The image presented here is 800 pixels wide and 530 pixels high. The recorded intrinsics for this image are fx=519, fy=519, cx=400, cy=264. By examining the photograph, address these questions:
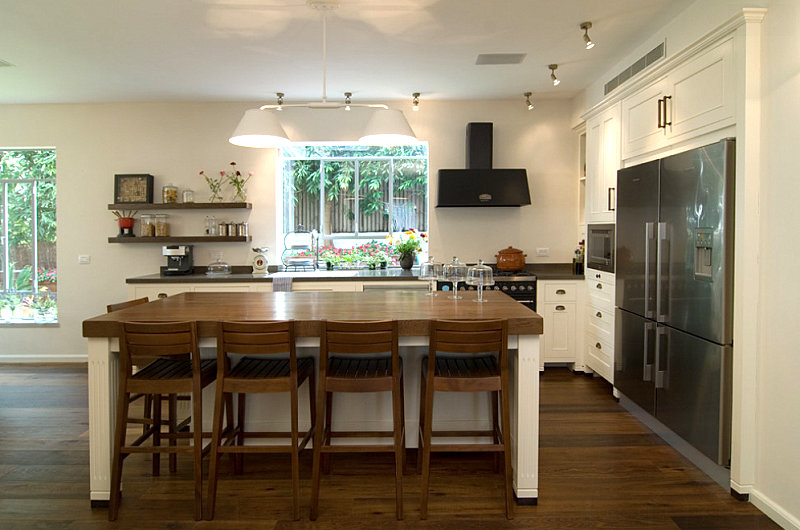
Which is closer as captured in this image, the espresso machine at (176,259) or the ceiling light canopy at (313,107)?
the ceiling light canopy at (313,107)

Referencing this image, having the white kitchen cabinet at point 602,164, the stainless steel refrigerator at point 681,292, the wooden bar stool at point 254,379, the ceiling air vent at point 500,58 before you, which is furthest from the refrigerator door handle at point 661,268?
the wooden bar stool at point 254,379

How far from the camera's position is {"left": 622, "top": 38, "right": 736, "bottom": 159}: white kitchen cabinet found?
277 cm

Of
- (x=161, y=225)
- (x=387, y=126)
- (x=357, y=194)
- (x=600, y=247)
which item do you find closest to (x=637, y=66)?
(x=600, y=247)

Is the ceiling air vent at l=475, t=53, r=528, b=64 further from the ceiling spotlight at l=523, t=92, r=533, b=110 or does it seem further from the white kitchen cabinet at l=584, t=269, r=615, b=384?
the white kitchen cabinet at l=584, t=269, r=615, b=384

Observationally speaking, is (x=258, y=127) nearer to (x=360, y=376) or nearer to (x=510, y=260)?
(x=360, y=376)

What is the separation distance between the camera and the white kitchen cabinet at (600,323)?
14.1ft

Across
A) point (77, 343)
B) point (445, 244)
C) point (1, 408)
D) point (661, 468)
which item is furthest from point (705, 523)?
point (77, 343)

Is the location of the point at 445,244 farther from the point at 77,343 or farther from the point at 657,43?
the point at 77,343

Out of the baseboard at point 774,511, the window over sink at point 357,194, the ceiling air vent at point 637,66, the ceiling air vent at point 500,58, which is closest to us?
the baseboard at point 774,511

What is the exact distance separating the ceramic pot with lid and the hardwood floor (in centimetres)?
199

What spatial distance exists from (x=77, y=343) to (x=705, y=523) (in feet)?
19.2

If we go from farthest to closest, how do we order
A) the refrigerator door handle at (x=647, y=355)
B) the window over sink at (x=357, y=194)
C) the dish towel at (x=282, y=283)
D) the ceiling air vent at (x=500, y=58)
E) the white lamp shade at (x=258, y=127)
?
the window over sink at (x=357, y=194) → the dish towel at (x=282, y=283) → the ceiling air vent at (x=500, y=58) → the refrigerator door handle at (x=647, y=355) → the white lamp shade at (x=258, y=127)

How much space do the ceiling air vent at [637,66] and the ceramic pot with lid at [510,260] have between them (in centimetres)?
170

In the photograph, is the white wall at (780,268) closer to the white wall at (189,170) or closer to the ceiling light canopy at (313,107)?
the ceiling light canopy at (313,107)
